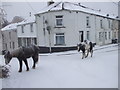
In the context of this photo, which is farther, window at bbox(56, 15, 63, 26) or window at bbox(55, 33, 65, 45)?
window at bbox(55, 33, 65, 45)

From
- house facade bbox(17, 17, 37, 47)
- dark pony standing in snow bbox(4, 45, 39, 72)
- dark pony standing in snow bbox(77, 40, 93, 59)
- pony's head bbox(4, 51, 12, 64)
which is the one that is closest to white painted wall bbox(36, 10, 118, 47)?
house facade bbox(17, 17, 37, 47)

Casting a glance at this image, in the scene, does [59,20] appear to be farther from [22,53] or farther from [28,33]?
[22,53]

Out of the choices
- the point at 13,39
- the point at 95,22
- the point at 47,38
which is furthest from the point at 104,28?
the point at 13,39

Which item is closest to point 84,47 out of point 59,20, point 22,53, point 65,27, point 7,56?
point 22,53

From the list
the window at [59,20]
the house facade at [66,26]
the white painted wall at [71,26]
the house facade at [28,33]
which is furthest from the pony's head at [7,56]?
the house facade at [28,33]

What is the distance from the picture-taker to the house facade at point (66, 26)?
17594 mm

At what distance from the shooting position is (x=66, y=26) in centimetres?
1767

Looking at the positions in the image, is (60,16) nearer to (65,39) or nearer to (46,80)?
(65,39)

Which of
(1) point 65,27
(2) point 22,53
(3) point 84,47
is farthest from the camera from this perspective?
(1) point 65,27

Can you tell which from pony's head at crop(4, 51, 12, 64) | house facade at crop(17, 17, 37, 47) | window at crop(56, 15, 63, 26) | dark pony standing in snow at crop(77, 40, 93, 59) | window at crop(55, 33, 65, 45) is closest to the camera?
pony's head at crop(4, 51, 12, 64)

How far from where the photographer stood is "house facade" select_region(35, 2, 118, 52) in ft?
57.7

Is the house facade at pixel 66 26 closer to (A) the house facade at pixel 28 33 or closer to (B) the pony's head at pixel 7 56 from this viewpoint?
(A) the house facade at pixel 28 33

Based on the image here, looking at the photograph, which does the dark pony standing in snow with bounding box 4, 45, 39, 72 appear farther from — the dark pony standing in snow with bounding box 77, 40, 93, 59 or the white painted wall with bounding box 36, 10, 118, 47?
the white painted wall with bounding box 36, 10, 118, 47

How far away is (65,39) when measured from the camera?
17688 mm
